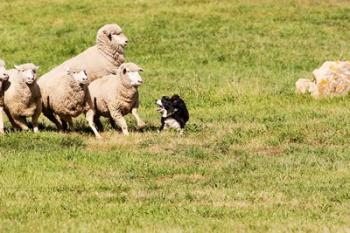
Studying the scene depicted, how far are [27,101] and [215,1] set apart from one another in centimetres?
2566

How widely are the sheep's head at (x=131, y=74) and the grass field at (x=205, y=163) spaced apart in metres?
1.09

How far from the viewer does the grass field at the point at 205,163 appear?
1064cm

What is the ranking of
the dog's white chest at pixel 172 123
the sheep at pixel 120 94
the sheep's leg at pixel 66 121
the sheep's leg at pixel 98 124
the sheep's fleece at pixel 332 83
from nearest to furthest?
the sheep at pixel 120 94 → the dog's white chest at pixel 172 123 → the sheep's leg at pixel 66 121 → the sheep's leg at pixel 98 124 → the sheep's fleece at pixel 332 83

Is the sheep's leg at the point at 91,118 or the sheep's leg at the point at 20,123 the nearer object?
the sheep's leg at the point at 91,118

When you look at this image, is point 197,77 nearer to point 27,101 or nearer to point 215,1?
point 27,101

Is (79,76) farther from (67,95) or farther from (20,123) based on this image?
(20,123)

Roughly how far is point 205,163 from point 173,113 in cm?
320

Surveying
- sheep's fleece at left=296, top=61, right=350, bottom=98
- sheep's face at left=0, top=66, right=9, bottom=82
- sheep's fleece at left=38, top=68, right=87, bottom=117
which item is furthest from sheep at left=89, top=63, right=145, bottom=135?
sheep's fleece at left=296, top=61, right=350, bottom=98

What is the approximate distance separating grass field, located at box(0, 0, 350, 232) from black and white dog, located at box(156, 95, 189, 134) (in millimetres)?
370

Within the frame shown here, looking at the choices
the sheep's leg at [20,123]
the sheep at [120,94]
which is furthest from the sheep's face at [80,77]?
the sheep's leg at [20,123]

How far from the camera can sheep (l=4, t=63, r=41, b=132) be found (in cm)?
1677

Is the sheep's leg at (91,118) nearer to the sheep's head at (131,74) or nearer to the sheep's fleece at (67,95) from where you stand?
the sheep's fleece at (67,95)

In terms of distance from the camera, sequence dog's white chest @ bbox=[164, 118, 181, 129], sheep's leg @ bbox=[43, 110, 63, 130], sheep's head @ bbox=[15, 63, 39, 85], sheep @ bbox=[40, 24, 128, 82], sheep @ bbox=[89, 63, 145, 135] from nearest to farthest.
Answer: sheep's head @ bbox=[15, 63, 39, 85]
sheep @ bbox=[89, 63, 145, 135]
dog's white chest @ bbox=[164, 118, 181, 129]
sheep's leg @ bbox=[43, 110, 63, 130]
sheep @ bbox=[40, 24, 128, 82]

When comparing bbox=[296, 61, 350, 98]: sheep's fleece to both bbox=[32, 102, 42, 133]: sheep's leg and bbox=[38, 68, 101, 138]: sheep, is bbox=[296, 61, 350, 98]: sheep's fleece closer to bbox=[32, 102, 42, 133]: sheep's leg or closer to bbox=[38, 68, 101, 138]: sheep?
bbox=[38, 68, 101, 138]: sheep
